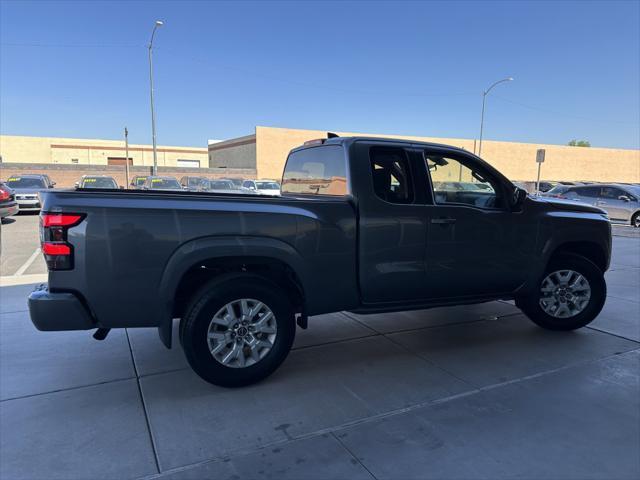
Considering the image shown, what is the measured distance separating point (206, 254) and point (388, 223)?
1.56 m

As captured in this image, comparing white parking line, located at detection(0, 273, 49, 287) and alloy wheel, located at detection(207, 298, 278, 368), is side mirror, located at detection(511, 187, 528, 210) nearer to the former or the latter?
alloy wheel, located at detection(207, 298, 278, 368)

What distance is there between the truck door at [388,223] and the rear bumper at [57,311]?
7.10 ft

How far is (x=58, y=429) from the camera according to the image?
9.78ft

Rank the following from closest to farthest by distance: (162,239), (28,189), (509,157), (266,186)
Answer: (162,239)
(28,189)
(266,186)
(509,157)

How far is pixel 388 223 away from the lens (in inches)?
153

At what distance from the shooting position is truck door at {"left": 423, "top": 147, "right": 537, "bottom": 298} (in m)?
4.12

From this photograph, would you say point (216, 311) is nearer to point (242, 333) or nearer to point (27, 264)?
point (242, 333)

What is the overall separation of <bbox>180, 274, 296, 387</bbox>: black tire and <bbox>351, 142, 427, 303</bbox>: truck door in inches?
30.1

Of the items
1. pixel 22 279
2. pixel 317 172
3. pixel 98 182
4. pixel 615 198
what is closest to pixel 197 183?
pixel 98 182

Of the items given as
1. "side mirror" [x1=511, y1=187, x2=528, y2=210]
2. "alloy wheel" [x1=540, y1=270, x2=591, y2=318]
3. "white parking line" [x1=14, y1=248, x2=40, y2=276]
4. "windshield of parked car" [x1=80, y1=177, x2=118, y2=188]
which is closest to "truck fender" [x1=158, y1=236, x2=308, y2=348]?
"side mirror" [x1=511, y1=187, x2=528, y2=210]

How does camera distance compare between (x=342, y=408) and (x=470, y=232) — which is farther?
(x=470, y=232)

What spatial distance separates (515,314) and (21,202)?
18198 mm

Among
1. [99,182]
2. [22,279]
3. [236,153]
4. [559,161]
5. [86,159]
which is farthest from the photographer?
[86,159]

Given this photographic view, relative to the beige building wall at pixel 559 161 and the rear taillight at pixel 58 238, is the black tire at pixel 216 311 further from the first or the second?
the beige building wall at pixel 559 161
